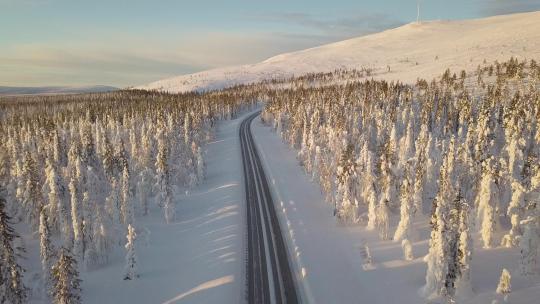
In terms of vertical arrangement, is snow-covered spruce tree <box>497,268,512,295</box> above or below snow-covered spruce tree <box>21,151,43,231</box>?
below

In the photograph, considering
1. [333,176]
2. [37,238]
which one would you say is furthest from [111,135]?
[333,176]

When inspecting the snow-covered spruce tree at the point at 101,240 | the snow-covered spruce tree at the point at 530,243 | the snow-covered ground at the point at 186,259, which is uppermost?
the snow-covered spruce tree at the point at 530,243

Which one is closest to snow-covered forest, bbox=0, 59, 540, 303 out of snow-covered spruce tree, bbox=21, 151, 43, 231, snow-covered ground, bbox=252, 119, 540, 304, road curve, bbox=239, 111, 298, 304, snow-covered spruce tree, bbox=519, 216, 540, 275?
snow-covered spruce tree, bbox=519, 216, 540, 275

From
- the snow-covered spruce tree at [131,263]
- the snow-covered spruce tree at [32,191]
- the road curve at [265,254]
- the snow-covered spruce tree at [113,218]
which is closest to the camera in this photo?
the road curve at [265,254]

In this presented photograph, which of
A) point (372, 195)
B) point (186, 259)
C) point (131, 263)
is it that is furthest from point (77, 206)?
point (372, 195)

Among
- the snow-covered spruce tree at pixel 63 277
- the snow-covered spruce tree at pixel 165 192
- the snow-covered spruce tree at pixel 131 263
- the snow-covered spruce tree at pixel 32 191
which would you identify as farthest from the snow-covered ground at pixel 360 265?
the snow-covered spruce tree at pixel 32 191

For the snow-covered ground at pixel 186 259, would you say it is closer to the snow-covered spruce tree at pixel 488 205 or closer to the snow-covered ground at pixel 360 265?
the snow-covered ground at pixel 360 265

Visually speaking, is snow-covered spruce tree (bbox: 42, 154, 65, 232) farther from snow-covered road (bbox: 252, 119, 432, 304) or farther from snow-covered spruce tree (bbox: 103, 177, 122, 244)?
snow-covered road (bbox: 252, 119, 432, 304)

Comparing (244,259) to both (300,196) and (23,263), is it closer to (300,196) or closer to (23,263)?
(300,196)
